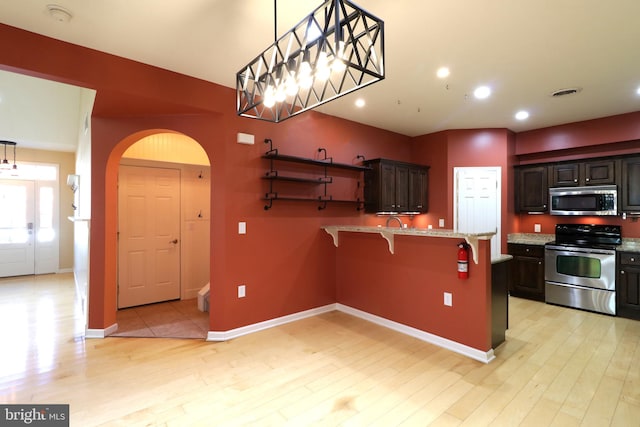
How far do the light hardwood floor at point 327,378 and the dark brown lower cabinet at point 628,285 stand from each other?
25 centimetres

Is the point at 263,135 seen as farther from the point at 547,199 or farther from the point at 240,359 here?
the point at 547,199

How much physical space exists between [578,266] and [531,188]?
137cm

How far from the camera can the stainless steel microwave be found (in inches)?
165

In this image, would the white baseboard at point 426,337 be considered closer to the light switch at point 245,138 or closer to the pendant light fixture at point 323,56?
the light switch at point 245,138

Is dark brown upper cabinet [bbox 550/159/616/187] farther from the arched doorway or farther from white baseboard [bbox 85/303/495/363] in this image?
the arched doorway

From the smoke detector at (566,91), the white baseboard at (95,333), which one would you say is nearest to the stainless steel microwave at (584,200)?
the smoke detector at (566,91)

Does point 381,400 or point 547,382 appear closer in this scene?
point 381,400

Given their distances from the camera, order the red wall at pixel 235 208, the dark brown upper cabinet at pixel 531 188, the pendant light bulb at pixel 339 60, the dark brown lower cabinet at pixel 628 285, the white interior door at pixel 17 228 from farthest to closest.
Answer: the white interior door at pixel 17 228 < the dark brown upper cabinet at pixel 531 188 < the dark brown lower cabinet at pixel 628 285 < the red wall at pixel 235 208 < the pendant light bulb at pixel 339 60

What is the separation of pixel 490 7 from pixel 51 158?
821 centimetres

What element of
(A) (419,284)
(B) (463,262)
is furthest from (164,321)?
(B) (463,262)

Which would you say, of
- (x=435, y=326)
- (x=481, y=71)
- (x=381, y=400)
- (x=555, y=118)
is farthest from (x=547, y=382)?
(x=555, y=118)

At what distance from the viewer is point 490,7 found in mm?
2061

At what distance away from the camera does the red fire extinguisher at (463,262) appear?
282 centimetres

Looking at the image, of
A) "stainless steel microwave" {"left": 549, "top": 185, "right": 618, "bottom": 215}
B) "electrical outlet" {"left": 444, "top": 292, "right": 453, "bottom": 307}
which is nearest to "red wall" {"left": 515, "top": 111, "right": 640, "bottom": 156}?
"stainless steel microwave" {"left": 549, "top": 185, "right": 618, "bottom": 215}
